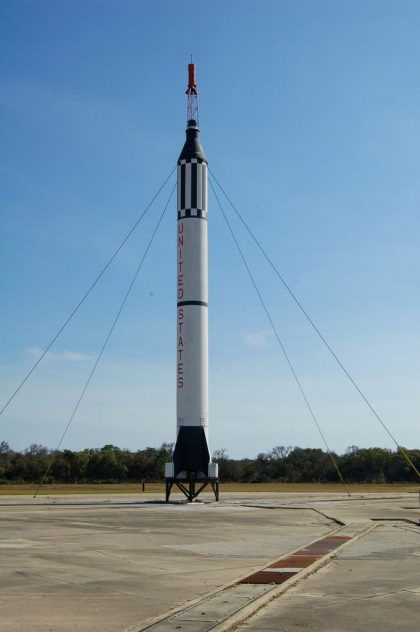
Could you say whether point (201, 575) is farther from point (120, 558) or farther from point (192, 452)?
point (192, 452)

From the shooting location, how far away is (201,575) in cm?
1146

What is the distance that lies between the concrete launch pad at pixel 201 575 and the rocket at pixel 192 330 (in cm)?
998

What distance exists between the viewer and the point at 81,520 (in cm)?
2234

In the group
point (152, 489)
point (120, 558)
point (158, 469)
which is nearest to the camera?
point (120, 558)

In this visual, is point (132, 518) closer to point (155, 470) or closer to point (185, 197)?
point (185, 197)

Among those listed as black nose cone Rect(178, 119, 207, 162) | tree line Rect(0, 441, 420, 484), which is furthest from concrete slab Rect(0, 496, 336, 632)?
tree line Rect(0, 441, 420, 484)

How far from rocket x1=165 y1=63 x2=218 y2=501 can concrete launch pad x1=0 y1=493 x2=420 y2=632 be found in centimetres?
998

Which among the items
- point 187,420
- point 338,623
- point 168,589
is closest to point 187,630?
point 338,623

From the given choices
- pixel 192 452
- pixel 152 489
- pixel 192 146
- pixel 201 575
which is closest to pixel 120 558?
pixel 201 575

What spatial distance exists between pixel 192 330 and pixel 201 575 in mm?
22338

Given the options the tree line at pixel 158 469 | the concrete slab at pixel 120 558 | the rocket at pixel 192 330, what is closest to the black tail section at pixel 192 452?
the rocket at pixel 192 330

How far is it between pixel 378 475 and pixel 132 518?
58050mm

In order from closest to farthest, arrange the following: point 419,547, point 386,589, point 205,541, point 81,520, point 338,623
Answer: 1. point 338,623
2. point 386,589
3. point 419,547
4. point 205,541
5. point 81,520

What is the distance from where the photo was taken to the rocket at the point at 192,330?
32.5 meters
